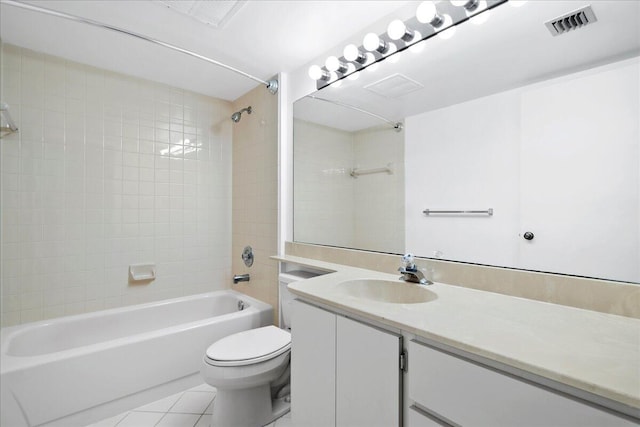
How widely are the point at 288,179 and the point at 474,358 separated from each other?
1.69 metres

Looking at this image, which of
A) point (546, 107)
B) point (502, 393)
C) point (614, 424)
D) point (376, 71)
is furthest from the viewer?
point (376, 71)

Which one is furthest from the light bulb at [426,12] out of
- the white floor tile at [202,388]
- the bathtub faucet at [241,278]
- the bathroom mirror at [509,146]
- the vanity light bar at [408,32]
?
the white floor tile at [202,388]

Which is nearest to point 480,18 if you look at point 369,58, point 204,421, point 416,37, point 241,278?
point 416,37

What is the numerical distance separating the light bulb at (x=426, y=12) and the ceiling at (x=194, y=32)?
8.8 inches

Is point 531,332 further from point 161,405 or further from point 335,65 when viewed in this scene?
point 161,405

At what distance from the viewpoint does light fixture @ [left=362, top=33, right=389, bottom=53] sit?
4.80 feet

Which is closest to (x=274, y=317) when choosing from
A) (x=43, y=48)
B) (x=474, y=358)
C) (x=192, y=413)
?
(x=192, y=413)

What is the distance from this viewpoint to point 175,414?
163 cm

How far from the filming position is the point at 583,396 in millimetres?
572

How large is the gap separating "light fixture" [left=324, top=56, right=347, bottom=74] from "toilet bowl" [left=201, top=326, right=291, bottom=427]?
1.61 m

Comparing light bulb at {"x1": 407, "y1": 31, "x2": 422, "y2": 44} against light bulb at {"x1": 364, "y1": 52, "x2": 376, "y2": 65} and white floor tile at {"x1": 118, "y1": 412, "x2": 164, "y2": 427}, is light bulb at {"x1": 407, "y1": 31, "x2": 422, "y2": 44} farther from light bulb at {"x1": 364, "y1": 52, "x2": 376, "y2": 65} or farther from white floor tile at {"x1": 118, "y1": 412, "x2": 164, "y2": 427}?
white floor tile at {"x1": 118, "y1": 412, "x2": 164, "y2": 427}

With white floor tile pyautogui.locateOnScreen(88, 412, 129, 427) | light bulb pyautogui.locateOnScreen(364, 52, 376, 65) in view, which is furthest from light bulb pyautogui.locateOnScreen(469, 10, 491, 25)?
white floor tile pyautogui.locateOnScreen(88, 412, 129, 427)

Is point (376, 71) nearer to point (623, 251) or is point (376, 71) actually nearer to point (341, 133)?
point (341, 133)

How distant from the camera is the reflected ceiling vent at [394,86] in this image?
4.83 ft
